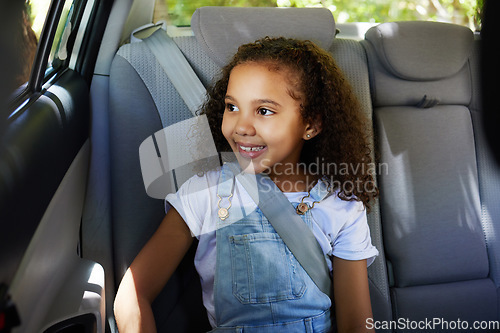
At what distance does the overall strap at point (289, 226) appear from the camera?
3.84 feet

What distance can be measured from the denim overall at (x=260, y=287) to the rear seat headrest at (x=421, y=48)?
0.78 metres

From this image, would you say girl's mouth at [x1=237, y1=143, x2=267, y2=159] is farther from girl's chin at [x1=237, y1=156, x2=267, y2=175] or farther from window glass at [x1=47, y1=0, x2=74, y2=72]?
window glass at [x1=47, y1=0, x2=74, y2=72]

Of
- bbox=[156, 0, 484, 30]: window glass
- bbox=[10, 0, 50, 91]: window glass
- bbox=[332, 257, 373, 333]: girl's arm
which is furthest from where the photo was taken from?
bbox=[156, 0, 484, 30]: window glass

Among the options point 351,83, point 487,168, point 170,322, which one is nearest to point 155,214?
point 170,322

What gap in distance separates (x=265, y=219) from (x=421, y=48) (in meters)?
0.85

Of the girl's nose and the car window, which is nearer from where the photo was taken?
the car window

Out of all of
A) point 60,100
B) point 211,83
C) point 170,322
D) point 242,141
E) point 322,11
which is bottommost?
point 170,322

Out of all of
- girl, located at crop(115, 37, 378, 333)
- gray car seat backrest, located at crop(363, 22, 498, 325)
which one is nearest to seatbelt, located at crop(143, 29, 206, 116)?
girl, located at crop(115, 37, 378, 333)

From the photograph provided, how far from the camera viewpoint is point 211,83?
55.9 inches

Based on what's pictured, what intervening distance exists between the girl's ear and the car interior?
32 cm

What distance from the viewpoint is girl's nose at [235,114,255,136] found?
1.10 meters

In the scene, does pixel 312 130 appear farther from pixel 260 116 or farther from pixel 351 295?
pixel 351 295

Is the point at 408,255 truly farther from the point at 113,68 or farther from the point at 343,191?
the point at 113,68

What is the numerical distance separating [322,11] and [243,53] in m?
0.42
